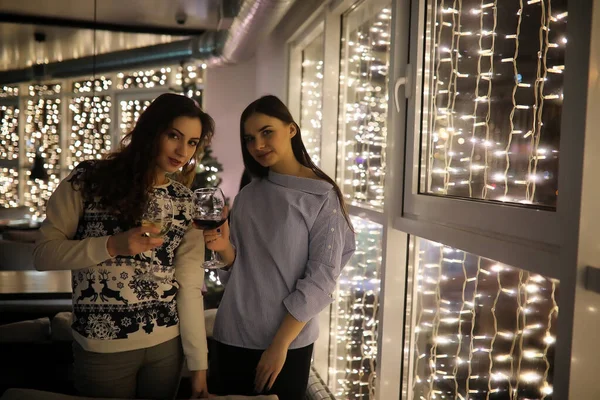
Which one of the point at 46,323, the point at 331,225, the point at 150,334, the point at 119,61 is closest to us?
the point at 150,334

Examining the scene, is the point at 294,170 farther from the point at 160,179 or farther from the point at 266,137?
the point at 160,179

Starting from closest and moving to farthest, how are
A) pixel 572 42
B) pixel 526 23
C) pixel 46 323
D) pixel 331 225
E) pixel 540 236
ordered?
pixel 572 42 < pixel 540 236 < pixel 526 23 < pixel 331 225 < pixel 46 323

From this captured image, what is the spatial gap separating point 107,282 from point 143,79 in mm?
6067

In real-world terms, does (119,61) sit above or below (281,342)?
above

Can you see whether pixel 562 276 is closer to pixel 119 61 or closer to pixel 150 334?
pixel 150 334

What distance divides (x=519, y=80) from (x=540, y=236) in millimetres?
440

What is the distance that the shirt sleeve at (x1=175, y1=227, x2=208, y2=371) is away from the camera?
5.43ft

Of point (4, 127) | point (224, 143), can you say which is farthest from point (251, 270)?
point (4, 127)

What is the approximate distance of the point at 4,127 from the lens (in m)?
6.63

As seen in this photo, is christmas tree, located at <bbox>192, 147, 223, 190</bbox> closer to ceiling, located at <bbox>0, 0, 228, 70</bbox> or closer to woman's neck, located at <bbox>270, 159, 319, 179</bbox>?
ceiling, located at <bbox>0, 0, 228, 70</bbox>

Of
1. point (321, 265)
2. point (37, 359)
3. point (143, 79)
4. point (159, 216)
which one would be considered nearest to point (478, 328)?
point (321, 265)

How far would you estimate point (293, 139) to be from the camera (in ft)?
6.03

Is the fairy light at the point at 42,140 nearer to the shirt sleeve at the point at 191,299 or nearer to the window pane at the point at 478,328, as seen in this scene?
the shirt sleeve at the point at 191,299

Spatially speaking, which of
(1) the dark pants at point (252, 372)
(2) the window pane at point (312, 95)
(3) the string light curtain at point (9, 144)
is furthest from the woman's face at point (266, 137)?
(3) the string light curtain at point (9, 144)
